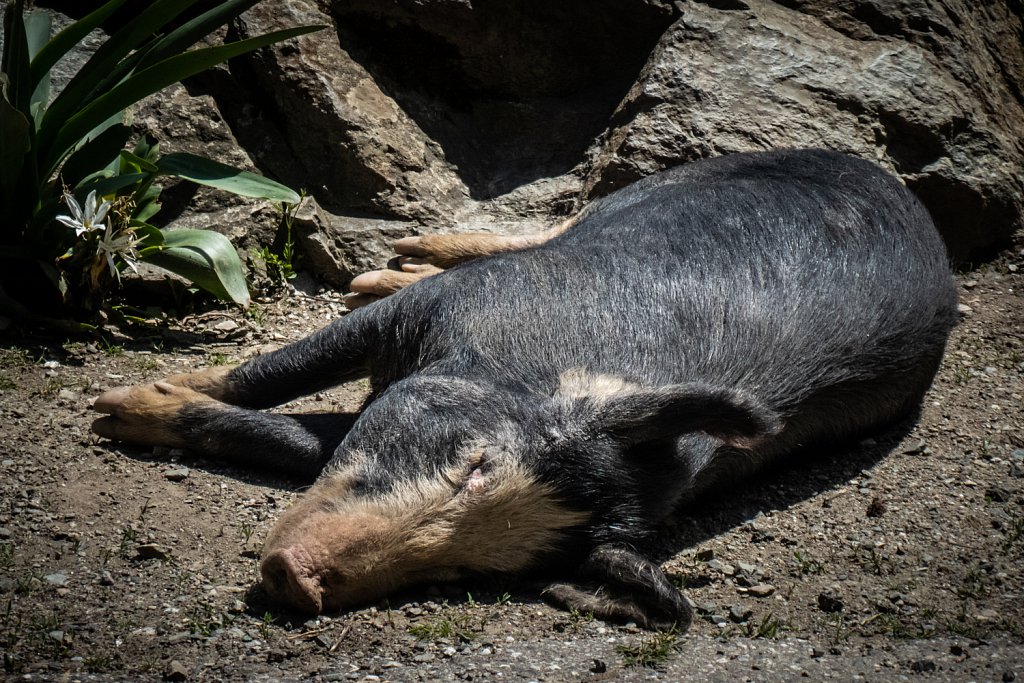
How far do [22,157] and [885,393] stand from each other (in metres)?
3.93

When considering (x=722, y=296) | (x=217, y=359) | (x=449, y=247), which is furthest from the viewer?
(x=449, y=247)

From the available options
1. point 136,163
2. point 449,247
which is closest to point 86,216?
point 136,163

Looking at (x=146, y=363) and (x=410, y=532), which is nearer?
(x=410, y=532)

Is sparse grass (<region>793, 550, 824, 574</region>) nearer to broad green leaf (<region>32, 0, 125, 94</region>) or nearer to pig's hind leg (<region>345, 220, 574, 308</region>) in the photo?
pig's hind leg (<region>345, 220, 574, 308</region>)

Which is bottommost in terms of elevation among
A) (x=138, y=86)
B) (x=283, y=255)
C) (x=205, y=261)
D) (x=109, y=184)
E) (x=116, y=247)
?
(x=283, y=255)

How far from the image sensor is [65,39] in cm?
472

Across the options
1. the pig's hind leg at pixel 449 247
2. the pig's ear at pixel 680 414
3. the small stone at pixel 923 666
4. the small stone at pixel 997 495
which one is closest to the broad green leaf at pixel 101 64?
the pig's hind leg at pixel 449 247

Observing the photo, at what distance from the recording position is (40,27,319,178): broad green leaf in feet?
15.6

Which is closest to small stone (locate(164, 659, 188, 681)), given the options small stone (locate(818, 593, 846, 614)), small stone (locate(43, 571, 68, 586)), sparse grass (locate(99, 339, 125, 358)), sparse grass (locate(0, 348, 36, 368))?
small stone (locate(43, 571, 68, 586))

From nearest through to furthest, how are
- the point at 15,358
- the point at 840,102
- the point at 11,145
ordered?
1. the point at 11,145
2. the point at 15,358
3. the point at 840,102

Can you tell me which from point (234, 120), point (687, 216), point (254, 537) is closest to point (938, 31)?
point (687, 216)

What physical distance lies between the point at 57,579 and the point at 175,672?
696 millimetres

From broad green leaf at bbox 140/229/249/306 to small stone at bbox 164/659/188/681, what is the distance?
2385 mm

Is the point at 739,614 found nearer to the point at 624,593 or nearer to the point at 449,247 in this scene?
the point at 624,593
